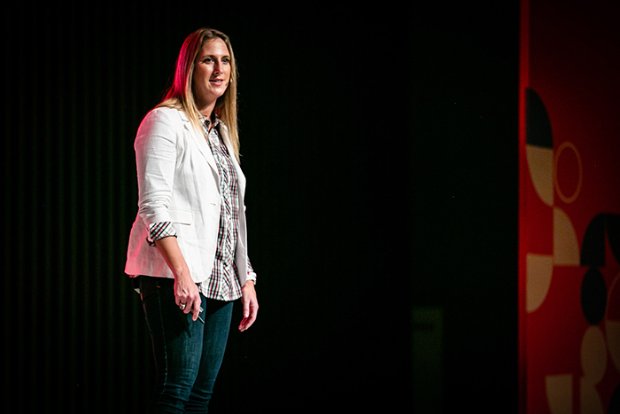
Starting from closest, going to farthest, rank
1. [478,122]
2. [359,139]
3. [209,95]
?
[209,95] → [478,122] → [359,139]

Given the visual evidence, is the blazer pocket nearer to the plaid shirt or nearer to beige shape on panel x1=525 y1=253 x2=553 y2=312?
the plaid shirt

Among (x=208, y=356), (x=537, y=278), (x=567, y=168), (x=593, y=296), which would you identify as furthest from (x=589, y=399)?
(x=208, y=356)

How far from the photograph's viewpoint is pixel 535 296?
2.34m

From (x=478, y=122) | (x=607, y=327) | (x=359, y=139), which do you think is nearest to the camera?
(x=478, y=122)

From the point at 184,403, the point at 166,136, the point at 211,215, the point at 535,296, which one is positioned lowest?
the point at 184,403

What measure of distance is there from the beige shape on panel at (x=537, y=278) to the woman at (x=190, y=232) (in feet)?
3.00

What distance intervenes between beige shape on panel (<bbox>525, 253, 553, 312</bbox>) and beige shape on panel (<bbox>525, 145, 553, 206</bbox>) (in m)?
0.19

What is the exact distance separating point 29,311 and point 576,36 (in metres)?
2.15

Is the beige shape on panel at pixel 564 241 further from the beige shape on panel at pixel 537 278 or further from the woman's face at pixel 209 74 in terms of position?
the woman's face at pixel 209 74

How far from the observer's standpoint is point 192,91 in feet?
6.17

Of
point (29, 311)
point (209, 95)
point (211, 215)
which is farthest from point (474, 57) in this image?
point (29, 311)

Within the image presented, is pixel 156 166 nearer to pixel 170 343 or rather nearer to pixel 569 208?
pixel 170 343

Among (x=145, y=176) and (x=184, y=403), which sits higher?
(x=145, y=176)

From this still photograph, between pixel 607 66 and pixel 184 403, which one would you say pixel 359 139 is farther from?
pixel 184 403
